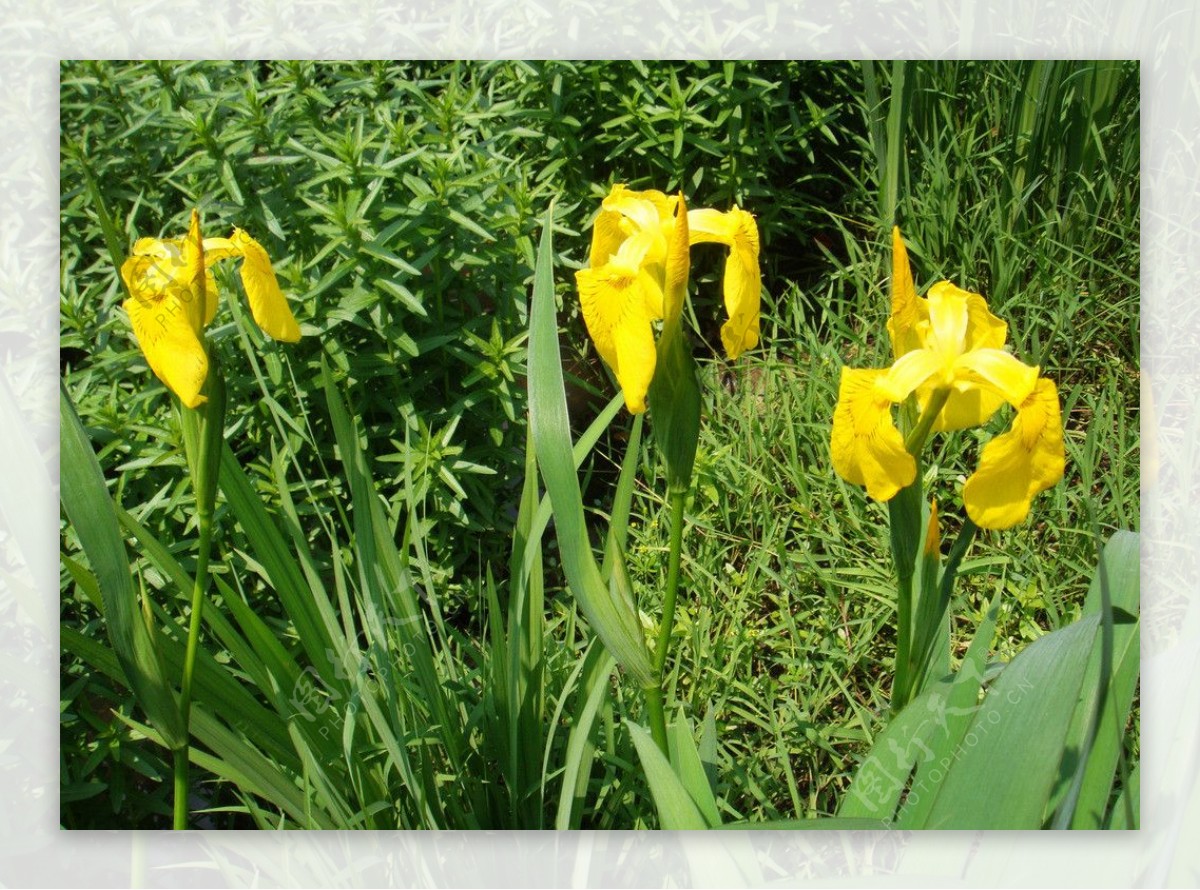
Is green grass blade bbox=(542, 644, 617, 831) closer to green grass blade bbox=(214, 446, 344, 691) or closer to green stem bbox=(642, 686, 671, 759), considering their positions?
green stem bbox=(642, 686, 671, 759)

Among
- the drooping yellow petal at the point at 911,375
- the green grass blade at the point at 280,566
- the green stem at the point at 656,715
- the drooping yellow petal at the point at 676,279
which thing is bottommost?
the green stem at the point at 656,715

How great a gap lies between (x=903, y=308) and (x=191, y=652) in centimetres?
Result: 81

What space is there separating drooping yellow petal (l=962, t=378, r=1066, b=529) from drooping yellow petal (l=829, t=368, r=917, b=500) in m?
0.08

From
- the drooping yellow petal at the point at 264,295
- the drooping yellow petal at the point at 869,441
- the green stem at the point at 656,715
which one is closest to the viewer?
the drooping yellow petal at the point at 869,441

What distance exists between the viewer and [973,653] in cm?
111

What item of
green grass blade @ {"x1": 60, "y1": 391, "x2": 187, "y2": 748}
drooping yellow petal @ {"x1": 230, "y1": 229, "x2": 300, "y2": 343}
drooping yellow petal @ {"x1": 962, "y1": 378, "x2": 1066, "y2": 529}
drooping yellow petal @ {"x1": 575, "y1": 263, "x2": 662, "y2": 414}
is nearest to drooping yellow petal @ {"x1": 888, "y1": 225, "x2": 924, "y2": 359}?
drooping yellow petal @ {"x1": 962, "y1": 378, "x2": 1066, "y2": 529}

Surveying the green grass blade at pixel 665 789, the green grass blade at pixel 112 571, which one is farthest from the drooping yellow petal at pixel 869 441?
the green grass blade at pixel 112 571

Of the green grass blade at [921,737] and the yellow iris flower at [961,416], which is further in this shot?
the green grass blade at [921,737]

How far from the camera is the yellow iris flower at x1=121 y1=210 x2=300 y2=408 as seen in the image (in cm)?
104

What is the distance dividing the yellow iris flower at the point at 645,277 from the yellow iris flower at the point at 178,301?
0.38m

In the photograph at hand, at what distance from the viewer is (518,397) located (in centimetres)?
150

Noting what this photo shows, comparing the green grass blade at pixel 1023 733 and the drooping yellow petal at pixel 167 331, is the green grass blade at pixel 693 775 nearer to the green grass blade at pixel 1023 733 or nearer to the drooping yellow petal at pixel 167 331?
the green grass blade at pixel 1023 733

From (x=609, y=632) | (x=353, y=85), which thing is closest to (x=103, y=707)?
(x=609, y=632)

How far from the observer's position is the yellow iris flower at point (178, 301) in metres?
1.04
